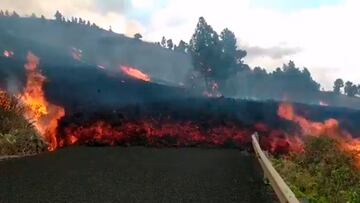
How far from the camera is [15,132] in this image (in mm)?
21656

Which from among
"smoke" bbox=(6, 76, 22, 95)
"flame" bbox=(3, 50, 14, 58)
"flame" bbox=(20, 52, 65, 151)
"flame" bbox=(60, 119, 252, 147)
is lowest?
"flame" bbox=(60, 119, 252, 147)

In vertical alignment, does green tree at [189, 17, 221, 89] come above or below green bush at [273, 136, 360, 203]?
above

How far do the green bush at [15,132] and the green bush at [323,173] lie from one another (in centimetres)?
1086

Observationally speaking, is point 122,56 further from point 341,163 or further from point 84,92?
point 341,163

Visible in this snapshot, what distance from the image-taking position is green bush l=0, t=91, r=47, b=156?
1998 cm

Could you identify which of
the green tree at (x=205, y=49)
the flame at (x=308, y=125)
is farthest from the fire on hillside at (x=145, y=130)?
the green tree at (x=205, y=49)

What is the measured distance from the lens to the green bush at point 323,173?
1195 centimetres

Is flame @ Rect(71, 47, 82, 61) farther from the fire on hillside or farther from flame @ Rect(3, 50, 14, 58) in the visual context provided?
the fire on hillside

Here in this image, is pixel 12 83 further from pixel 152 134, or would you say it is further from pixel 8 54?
pixel 8 54

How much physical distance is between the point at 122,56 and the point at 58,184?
13274 cm

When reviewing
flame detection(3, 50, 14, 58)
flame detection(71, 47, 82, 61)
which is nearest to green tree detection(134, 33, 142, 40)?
flame detection(71, 47, 82, 61)

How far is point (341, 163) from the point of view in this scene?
17.3m

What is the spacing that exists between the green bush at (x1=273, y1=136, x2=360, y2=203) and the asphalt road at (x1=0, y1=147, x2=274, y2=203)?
3.59ft

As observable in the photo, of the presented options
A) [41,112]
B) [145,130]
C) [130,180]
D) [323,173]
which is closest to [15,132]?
[41,112]
